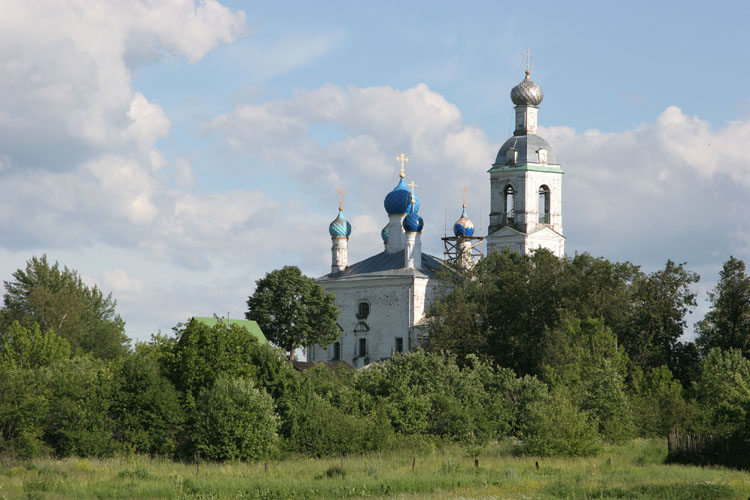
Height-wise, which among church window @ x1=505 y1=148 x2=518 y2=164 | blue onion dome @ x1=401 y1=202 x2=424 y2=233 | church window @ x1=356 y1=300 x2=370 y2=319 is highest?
church window @ x1=505 y1=148 x2=518 y2=164

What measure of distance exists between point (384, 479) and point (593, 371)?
19.2 metres

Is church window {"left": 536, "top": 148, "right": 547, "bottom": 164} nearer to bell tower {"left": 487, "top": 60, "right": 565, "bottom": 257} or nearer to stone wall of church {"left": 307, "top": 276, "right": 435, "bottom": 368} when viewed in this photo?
bell tower {"left": 487, "top": 60, "right": 565, "bottom": 257}

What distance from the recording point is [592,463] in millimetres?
45562

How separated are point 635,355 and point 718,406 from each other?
17.7 meters

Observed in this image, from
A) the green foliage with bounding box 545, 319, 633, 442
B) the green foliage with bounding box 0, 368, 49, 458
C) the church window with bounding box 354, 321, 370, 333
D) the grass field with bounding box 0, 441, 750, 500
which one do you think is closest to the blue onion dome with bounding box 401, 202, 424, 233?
the church window with bounding box 354, 321, 370, 333

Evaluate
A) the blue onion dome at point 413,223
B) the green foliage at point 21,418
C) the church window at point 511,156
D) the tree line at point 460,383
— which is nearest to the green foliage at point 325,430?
the tree line at point 460,383

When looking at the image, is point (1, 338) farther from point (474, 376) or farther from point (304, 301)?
point (474, 376)

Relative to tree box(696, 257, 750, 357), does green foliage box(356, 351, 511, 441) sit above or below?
below

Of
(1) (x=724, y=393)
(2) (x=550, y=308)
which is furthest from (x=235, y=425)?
(2) (x=550, y=308)

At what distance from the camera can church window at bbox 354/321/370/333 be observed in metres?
87.5

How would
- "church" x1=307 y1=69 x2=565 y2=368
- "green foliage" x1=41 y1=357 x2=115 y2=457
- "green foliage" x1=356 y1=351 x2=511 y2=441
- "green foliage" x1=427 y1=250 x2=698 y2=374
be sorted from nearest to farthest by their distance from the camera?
"green foliage" x1=41 y1=357 x2=115 y2=457, "green foliage" x1=356 y1=351 x2=511 y2=441, "green foliage" x1=427 y1=250 x2=698 y2=374, "church" x1=307 y1=69 x2=565 y2=368

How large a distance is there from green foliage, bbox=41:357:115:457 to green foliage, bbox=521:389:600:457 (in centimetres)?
1519

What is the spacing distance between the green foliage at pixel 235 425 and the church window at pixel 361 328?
38990mm

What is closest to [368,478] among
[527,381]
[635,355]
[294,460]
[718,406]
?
[294,460]
